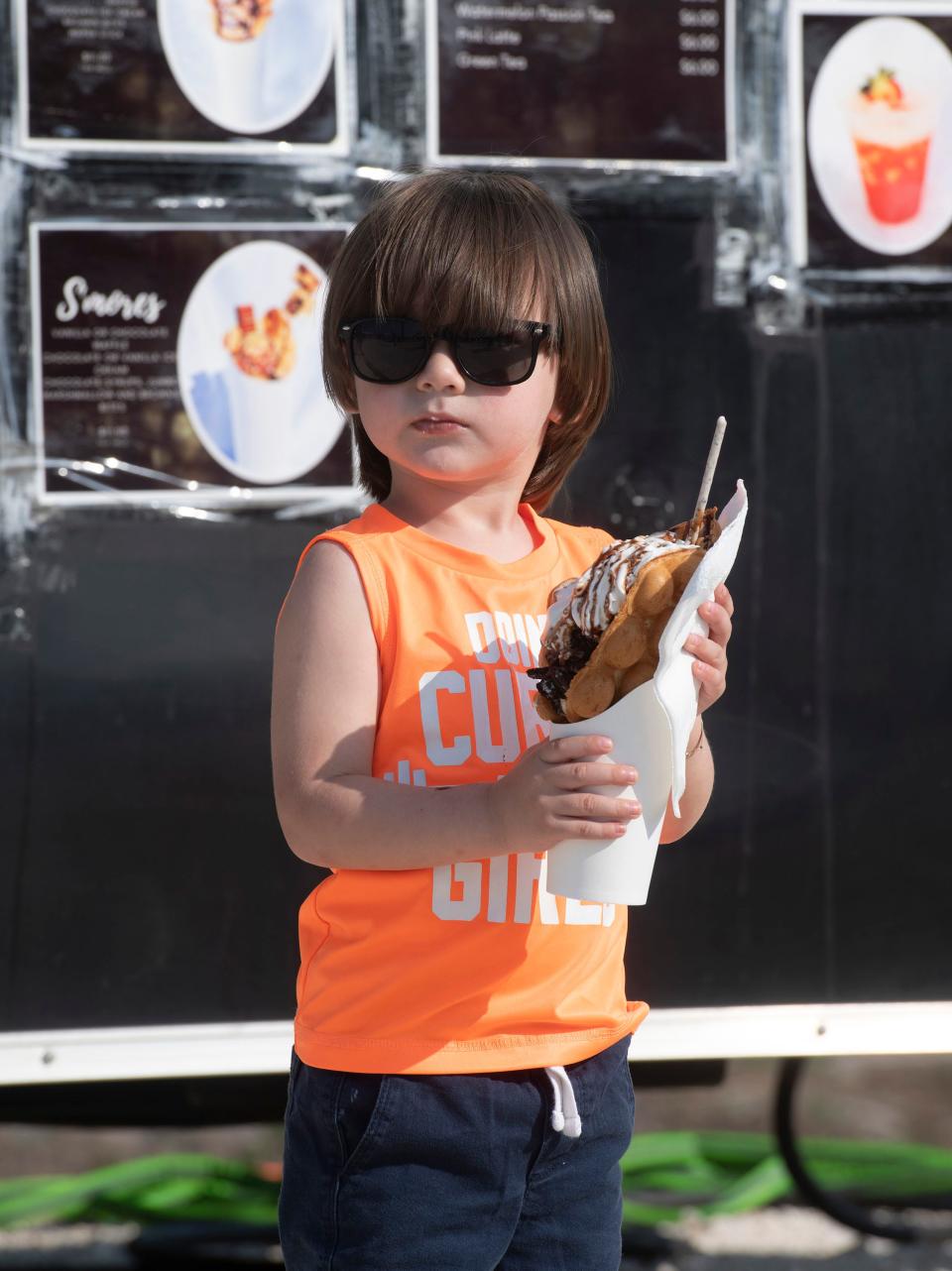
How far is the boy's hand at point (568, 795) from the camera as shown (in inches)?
49.3

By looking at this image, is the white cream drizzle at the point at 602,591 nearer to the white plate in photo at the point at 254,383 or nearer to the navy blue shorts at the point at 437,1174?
the navy blue shorts at the point at 437,1174

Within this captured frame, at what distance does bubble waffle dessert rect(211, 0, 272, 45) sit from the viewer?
2.23 meters

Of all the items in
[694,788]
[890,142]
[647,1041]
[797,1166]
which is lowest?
[797,1166]

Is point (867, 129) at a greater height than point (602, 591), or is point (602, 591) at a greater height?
point (867, 129)

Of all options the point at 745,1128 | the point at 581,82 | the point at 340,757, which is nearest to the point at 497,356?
the point at 340,757

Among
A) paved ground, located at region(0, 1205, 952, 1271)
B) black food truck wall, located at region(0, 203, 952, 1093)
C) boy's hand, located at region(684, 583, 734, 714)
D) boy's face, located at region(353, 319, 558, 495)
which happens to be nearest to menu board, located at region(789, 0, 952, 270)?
black food truck wall, located at region(0, 203, 952, 1093)

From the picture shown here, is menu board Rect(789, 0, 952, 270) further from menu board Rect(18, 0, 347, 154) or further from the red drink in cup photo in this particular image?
menu board Rect(18, 0, 347, 154)

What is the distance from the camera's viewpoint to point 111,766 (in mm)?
2303

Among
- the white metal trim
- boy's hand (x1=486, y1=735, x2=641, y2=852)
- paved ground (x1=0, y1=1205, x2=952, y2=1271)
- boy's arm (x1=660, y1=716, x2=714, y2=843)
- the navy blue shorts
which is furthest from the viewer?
paved ground (x1=0, y1=1205, x2=952, y2=1271)

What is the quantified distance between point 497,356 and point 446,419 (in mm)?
84

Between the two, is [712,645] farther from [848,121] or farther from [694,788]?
[848,121]

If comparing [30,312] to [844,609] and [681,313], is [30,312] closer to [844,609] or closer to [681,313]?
[681,313]

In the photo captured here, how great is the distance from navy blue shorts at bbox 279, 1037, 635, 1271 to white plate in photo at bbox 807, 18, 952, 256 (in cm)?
155

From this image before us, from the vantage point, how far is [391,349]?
1457 millimetres
